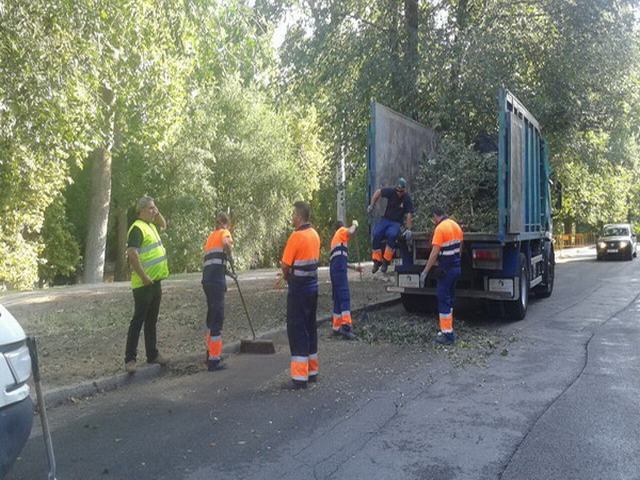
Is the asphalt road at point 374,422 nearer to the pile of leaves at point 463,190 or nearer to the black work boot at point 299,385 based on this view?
the black work boot at point 299,385

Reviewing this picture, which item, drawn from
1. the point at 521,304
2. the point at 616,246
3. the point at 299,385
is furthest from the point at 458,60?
the point at 616,246

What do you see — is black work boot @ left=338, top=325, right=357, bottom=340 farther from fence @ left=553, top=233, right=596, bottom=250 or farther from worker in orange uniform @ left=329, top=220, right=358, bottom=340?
fence @ left=553, top=233, right=596, bottom=250

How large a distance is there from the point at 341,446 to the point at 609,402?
103 inches

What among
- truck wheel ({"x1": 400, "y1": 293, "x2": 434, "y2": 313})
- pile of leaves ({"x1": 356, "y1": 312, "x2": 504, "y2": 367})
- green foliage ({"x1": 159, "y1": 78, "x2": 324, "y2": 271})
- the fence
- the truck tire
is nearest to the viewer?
pile of leaves ({"x1": 356, "y1": 312, "x2": 504, "y2": 367})

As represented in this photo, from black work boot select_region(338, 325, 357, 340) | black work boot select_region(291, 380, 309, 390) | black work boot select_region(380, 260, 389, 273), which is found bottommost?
black work boot select_region(291, 380, 309, 390)

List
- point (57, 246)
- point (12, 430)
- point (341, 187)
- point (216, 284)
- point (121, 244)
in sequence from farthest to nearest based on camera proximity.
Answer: point (121, 244) → point (57, 246) → point (341, 187) → point (216, 284) → point (12, 430)

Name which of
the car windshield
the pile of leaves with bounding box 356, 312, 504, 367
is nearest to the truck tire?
the pile of leaves with bounding box 356, 312, 504, 367

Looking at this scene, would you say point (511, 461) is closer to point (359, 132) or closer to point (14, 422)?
point (14, 422)


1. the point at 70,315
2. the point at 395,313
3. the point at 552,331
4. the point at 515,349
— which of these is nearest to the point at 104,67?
the point at 70,315

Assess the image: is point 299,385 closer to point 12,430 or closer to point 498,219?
point 12,430

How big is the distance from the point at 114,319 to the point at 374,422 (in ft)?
20.0

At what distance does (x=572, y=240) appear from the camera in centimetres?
4341

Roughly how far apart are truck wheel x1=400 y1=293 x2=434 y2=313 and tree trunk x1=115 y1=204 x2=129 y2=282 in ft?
53.4

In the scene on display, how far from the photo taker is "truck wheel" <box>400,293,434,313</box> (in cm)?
1098
